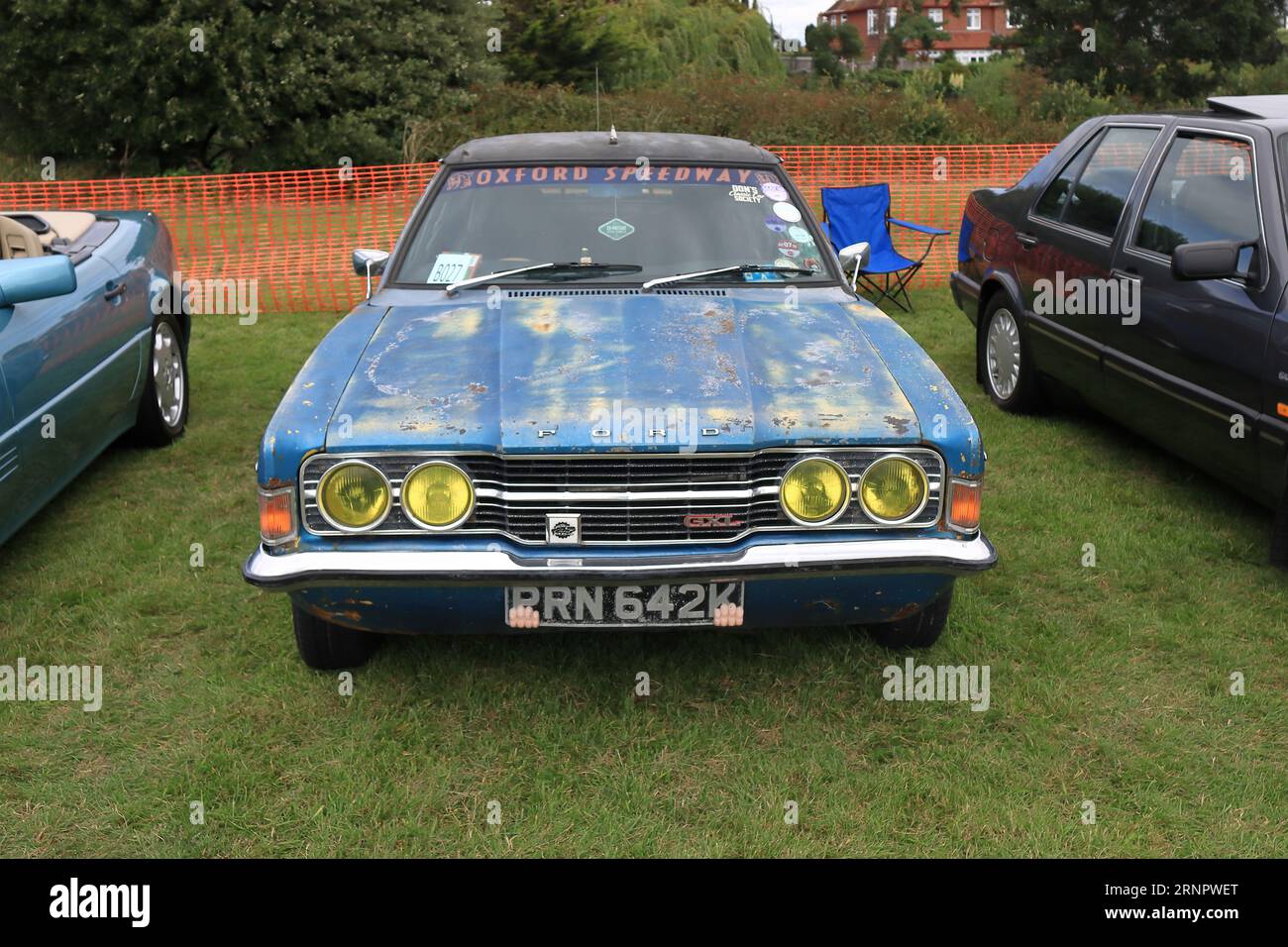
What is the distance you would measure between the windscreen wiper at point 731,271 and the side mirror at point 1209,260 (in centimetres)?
143

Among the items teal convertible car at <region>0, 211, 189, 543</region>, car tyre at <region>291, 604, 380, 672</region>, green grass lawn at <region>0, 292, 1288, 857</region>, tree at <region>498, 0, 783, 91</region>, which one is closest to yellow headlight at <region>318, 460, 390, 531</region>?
car tyre at <region>291, 604, 380, 672</region>

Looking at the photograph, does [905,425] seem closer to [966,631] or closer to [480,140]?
[966,631]

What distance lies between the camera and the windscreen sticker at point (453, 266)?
4289mm

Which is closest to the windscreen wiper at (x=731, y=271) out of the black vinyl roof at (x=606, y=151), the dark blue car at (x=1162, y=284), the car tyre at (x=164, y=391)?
the black vinyl roof at (x=606, y=151)

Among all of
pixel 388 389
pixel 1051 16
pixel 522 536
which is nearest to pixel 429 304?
pixel 388 389

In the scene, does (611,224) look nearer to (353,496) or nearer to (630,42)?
(353,496)

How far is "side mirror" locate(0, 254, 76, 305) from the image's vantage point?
4.25 m

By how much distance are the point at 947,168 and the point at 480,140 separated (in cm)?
1164

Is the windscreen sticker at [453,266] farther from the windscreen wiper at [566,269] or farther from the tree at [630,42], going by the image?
the tree at [630,42]

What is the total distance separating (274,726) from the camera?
345 cm

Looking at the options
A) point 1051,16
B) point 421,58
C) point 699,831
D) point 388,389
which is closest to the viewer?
point 699,831

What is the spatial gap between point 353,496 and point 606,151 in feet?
7.16

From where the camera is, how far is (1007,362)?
6750mm

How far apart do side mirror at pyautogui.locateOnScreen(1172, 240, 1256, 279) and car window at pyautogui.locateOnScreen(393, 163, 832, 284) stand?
4.55 ft
